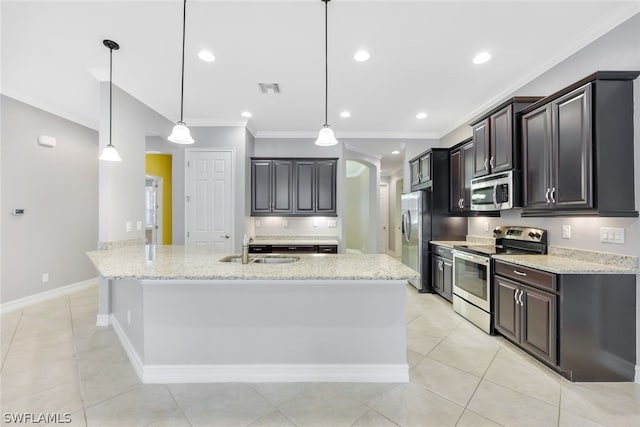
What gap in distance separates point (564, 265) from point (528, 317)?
0.54 m

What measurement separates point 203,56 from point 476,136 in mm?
3135

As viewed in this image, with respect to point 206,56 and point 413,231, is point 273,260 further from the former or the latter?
point 413,231

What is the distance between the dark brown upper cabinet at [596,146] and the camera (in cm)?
209

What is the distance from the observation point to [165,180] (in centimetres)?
623

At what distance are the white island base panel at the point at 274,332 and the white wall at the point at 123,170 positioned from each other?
1.67m

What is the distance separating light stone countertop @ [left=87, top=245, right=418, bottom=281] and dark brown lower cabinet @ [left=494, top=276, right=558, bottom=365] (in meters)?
1.24

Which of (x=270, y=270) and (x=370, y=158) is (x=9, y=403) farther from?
(x=370, y=158)

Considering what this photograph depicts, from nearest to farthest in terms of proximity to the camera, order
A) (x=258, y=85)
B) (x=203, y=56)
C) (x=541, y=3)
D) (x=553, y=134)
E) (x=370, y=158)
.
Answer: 1. (x=541, y=3)
2. (x=553, y=134)
3. (x=203, y=56)
4. (x=258, y=85)
5. (x=370, y=158)

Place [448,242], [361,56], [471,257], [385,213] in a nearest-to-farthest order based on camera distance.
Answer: [361,56] < [471,257] < [448,242] < [385,213]

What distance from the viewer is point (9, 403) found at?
1.88 m

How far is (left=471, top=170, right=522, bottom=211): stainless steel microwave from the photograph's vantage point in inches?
111

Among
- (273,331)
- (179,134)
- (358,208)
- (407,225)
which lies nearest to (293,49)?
(179,134)

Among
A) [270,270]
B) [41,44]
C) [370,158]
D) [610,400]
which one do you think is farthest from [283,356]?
[370,158]

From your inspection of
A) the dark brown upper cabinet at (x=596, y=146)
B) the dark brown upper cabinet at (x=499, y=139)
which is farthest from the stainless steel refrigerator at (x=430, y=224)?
the dark brown upper cabinet at (x=596, y=146)
